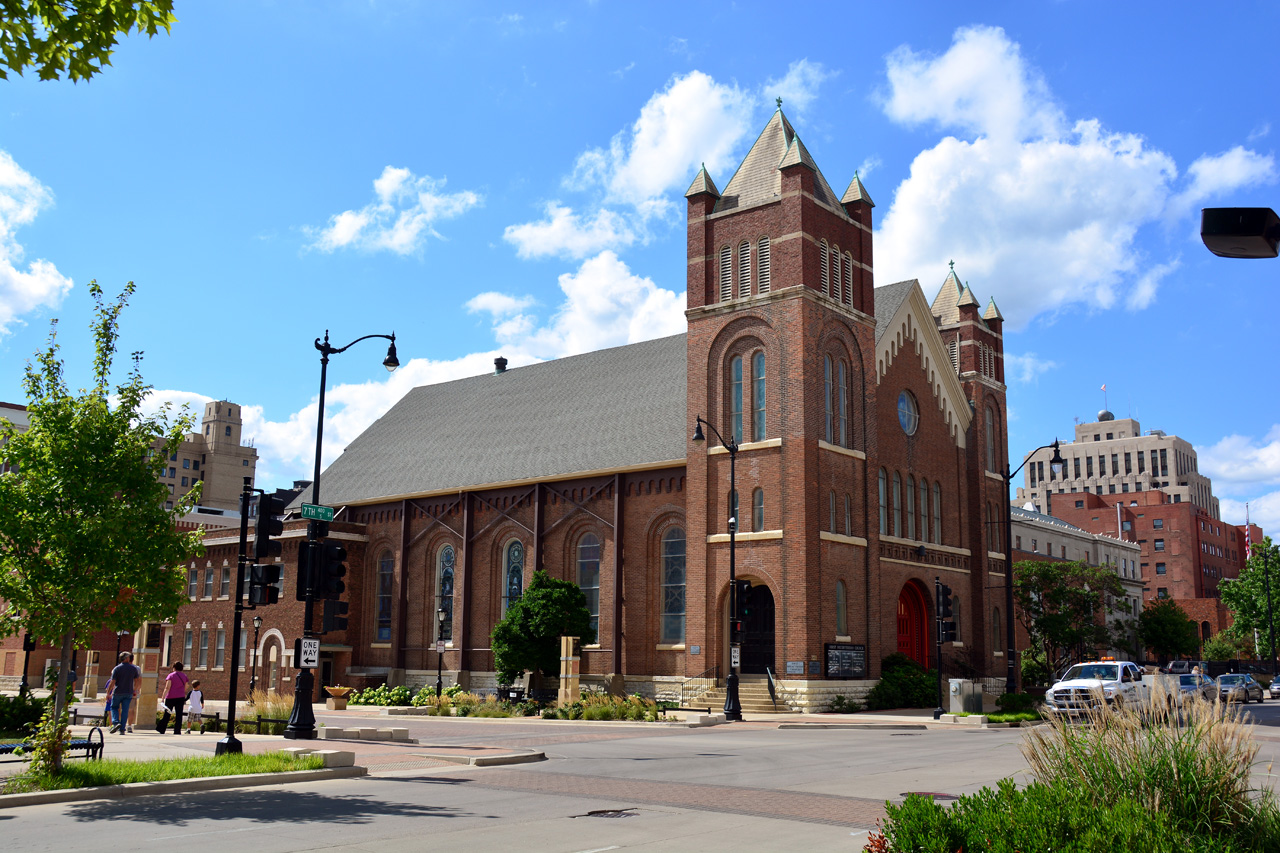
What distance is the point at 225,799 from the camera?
1417 centimetres

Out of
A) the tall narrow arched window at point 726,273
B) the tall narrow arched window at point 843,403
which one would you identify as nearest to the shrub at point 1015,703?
the tall narrow arched window at point 843,403

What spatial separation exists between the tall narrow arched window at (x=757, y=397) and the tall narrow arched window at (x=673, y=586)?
5.27 metres

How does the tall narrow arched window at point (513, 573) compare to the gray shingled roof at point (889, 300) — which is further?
the tall narrow arched window at point (513, 573)

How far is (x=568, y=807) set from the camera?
13742 mm

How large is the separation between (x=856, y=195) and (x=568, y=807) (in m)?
36.5

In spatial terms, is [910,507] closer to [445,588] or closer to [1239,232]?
[445,588]

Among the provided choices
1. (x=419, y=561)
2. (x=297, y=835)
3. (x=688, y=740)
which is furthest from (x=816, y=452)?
(x=297, y=835)

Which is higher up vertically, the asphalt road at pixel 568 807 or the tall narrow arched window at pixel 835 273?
the tall narrow arched window at pixel 835 273

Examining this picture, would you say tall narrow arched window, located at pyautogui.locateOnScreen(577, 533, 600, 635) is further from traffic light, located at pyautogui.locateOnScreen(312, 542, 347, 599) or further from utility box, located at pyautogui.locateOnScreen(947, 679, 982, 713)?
traffic light, located at pyautogui.locateOnScreen(312, 542, 347, 599)

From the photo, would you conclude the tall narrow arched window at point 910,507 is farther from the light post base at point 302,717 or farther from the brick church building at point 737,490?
the light post base at point 302,717

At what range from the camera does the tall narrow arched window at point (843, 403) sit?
1676 inches

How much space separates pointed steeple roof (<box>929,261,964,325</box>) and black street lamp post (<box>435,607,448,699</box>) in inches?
1120

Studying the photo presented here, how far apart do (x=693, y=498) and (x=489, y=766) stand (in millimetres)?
23317

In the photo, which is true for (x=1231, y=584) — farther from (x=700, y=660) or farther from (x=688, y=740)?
(x=688, y=740)
